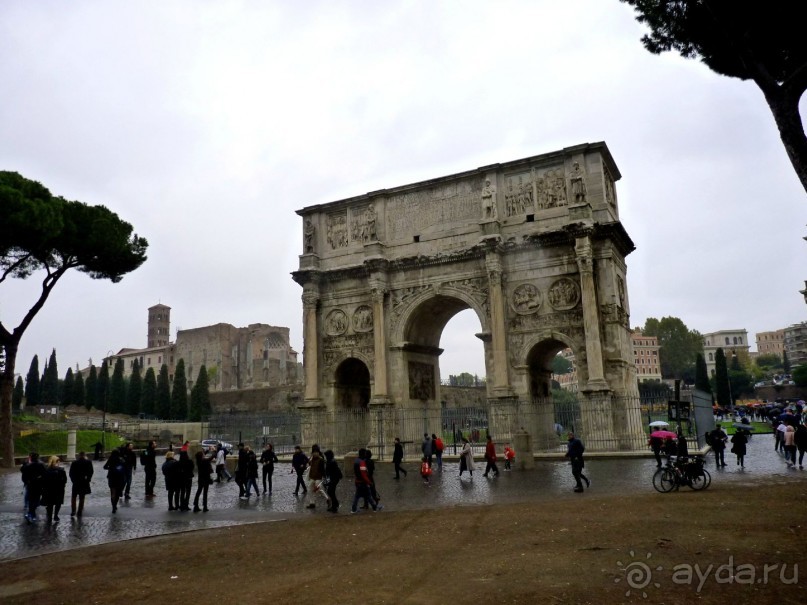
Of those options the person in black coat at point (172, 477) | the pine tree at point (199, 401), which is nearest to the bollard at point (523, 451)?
the person in black coat at point (172, 477)

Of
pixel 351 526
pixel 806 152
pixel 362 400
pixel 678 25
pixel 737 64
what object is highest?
pixel 678 25

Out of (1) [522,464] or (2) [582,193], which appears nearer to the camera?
(1) [522,464]

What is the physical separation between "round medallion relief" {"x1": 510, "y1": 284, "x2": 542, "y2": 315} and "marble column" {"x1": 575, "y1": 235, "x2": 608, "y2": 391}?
1.78m

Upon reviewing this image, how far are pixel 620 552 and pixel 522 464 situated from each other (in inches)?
463

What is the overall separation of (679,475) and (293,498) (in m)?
8.32

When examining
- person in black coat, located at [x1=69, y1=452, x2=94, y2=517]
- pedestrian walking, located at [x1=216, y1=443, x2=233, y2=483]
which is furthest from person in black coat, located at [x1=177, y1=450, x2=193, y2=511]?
pedestrian walking, located at [x1=216, y1=443, x2=233, y2=483]

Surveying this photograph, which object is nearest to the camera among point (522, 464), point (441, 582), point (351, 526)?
point (441, 582)

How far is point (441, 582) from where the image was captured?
20.8ft

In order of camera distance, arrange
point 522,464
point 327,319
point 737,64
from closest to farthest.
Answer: point 737,64 → point 522,464 → point 327,319

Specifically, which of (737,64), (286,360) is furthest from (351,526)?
(286,360)

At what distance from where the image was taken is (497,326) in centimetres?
2358

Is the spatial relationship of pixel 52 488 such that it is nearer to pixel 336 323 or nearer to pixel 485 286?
pixel 336 323

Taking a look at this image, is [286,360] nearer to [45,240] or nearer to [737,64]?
[45,240]

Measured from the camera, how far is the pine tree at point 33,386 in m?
66.4
